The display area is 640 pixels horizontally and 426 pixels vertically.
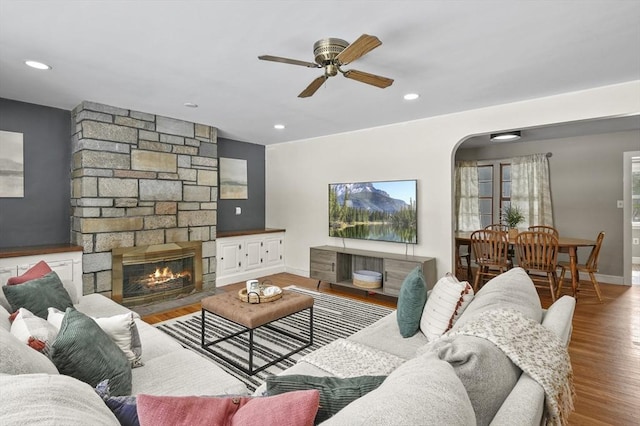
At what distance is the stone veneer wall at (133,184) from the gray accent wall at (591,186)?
579 centimetres

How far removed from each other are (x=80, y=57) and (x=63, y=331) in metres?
2.22

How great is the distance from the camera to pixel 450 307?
2.01m

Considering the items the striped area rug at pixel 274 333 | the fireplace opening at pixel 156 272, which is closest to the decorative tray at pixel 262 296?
the striped area rug at pixel 274 333

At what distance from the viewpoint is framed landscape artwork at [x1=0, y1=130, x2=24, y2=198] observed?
3605mm

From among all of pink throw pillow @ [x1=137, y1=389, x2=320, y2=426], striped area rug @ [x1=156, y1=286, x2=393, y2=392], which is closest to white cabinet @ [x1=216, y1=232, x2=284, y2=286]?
striped area rug @ [x1=156, y1=286, x2=393, y2=392]

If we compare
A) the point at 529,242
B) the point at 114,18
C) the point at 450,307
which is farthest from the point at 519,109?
the point at 114,18

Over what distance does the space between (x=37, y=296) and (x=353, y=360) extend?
6.97 feet

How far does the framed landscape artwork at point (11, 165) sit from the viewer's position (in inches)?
142

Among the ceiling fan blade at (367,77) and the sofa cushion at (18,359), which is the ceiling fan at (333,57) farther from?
the sofa cushion at (18,359)

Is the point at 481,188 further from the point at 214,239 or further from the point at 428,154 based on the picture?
the point at 214,239

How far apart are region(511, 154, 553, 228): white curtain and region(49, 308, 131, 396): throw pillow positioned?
252 inches

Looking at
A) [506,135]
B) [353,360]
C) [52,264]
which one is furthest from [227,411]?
[506,135]

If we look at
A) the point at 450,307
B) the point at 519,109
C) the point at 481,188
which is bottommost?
the point at 450,307

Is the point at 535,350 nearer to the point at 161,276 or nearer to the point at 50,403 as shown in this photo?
the point at 50,403
